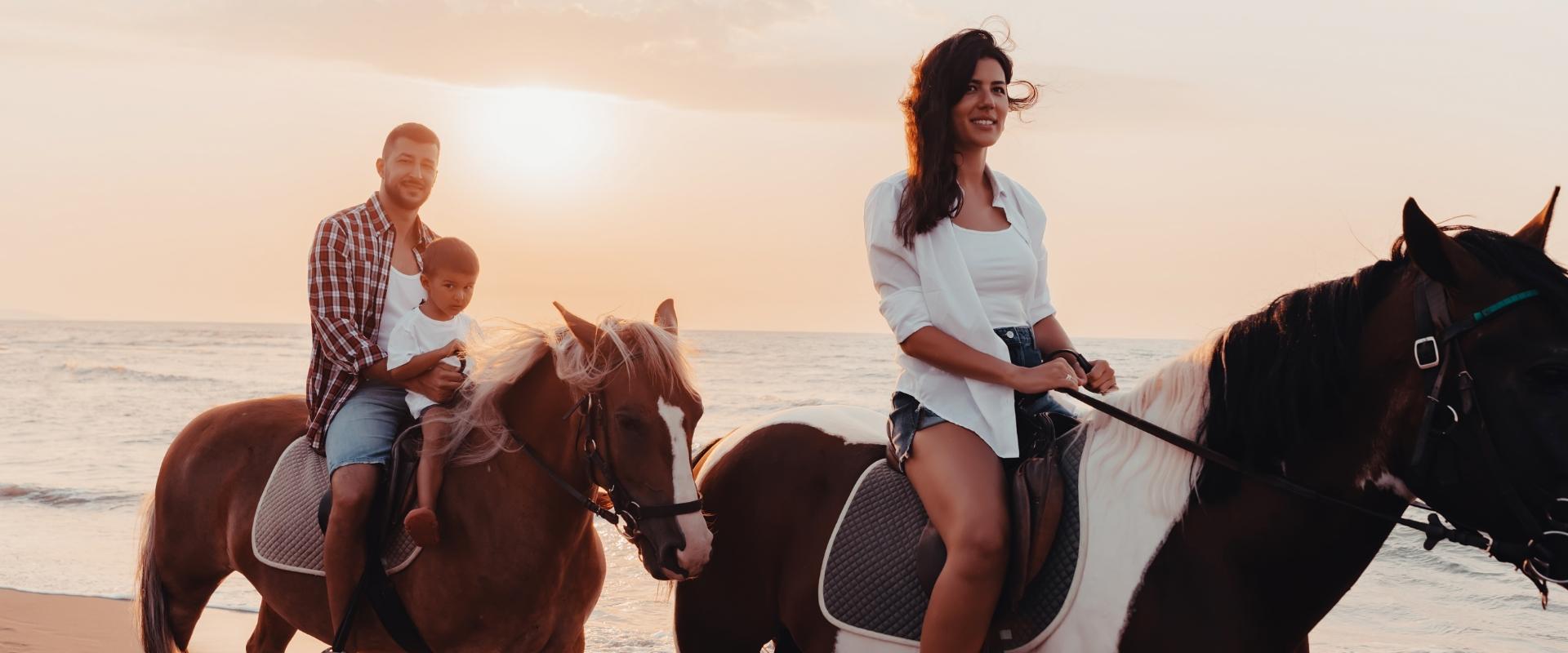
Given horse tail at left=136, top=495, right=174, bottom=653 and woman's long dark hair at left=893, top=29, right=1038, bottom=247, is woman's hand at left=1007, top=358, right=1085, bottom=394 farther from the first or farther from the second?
horse tail at left=136, top=495, right=174, bottom=653

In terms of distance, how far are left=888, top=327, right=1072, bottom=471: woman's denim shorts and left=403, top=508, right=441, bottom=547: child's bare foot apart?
4.70ft

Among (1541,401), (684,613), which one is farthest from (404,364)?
(1541,401)

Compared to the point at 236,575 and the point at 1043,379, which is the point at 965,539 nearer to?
the point at 1043,379

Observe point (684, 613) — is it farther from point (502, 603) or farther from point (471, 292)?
point (471, 292)

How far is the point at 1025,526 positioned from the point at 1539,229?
1.20 m

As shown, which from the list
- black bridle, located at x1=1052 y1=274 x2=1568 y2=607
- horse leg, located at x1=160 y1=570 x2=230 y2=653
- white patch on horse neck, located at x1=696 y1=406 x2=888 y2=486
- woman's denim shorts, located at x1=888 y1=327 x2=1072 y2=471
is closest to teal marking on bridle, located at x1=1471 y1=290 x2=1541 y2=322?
black bridle, located at x1=1052 y1=274 x2=1568 y2=607

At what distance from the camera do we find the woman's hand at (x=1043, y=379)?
253 centimetres

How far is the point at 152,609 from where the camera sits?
165 inches

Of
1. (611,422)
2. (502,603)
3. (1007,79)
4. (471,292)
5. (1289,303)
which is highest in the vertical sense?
(1007,79)

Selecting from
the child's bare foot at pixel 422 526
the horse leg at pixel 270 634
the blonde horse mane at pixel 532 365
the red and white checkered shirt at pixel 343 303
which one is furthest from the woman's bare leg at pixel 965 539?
the horse leg at pixel 270 634

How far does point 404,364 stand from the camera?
11.6 feet

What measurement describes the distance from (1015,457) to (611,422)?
112 cm

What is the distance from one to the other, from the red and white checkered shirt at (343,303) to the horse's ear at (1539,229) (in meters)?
3.12

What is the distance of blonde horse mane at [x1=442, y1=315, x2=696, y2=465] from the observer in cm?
303
